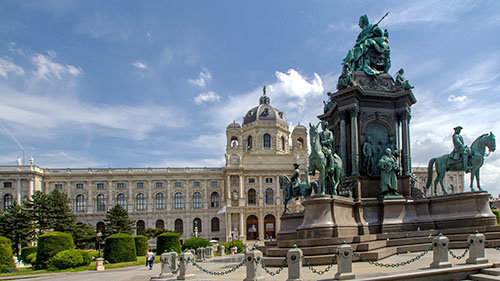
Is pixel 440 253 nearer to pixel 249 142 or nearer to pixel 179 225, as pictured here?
pixel 179 225

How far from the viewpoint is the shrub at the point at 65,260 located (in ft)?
87.6

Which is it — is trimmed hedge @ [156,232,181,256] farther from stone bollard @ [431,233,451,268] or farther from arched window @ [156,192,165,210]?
arched window @ [156,192,165,210]

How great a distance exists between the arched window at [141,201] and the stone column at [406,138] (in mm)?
67350

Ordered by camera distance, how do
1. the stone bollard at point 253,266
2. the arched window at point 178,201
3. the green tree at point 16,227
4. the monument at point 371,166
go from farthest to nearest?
the arched window at point 178,201 → the green tree at point 16,227 → the monument at point 371,166 → the stone bollard at point 253,266

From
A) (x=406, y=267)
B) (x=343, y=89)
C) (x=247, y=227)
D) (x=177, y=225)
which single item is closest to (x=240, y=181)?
(x=247, y=227)

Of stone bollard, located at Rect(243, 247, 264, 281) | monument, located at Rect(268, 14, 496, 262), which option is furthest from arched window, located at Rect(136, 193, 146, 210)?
stone bollard, located at Rect(243, 247, 264, 281)

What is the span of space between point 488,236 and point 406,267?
206 inches

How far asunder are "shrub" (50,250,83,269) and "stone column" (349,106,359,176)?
2012 cm

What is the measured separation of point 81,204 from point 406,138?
2813 inches

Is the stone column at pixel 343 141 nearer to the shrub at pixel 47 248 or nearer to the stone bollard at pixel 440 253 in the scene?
the stone bollard at pixel 440 253

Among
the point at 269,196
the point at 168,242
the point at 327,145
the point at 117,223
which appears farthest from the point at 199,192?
the point at 327,145

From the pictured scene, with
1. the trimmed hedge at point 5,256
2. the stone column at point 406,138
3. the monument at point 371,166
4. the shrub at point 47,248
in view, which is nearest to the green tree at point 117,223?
the shrub at point 47,248

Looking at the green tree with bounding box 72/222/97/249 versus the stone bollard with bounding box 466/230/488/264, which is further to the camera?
the green tree with bounding box 72/222/97/249

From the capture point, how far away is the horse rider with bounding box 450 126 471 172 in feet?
52.1
